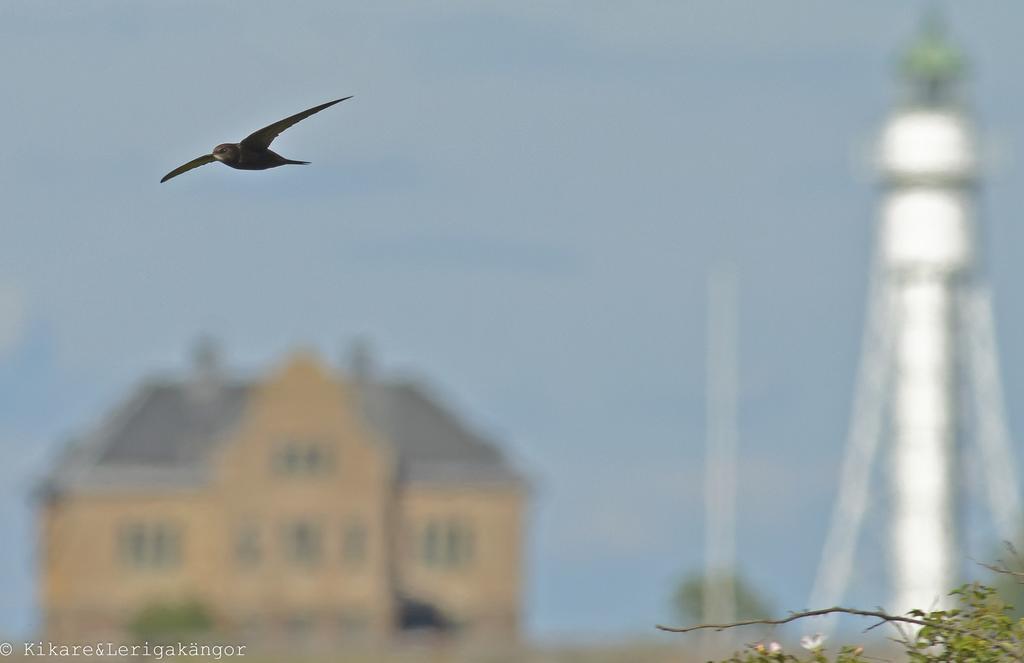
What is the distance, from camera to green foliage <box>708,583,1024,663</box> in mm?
14938

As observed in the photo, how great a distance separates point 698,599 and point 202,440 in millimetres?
27414

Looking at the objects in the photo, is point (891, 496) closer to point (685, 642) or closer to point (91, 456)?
point (685, 642)

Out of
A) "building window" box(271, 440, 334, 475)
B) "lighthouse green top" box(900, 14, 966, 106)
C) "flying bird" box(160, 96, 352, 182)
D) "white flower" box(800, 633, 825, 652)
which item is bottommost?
"white flower" box(800, 633, 825, 652)

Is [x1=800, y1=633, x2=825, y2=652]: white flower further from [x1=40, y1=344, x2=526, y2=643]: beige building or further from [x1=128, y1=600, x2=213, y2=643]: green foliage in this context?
[x1=40, y1=344, x2=526, y2=643]: beige building

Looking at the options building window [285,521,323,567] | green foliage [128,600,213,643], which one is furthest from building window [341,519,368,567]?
green foliage [128,600,213,643]

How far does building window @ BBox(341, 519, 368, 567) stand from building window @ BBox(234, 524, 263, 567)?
2915mm

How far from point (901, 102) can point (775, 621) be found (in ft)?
299

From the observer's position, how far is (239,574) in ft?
342

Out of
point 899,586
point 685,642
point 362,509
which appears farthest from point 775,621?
point 362,509

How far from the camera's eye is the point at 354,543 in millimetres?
104000

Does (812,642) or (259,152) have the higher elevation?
(259,152)

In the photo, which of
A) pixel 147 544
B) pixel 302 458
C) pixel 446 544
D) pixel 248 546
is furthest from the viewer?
pixel 446 544

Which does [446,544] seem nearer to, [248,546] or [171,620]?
[248,546]

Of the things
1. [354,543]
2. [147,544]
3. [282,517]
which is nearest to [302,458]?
[282,517]
